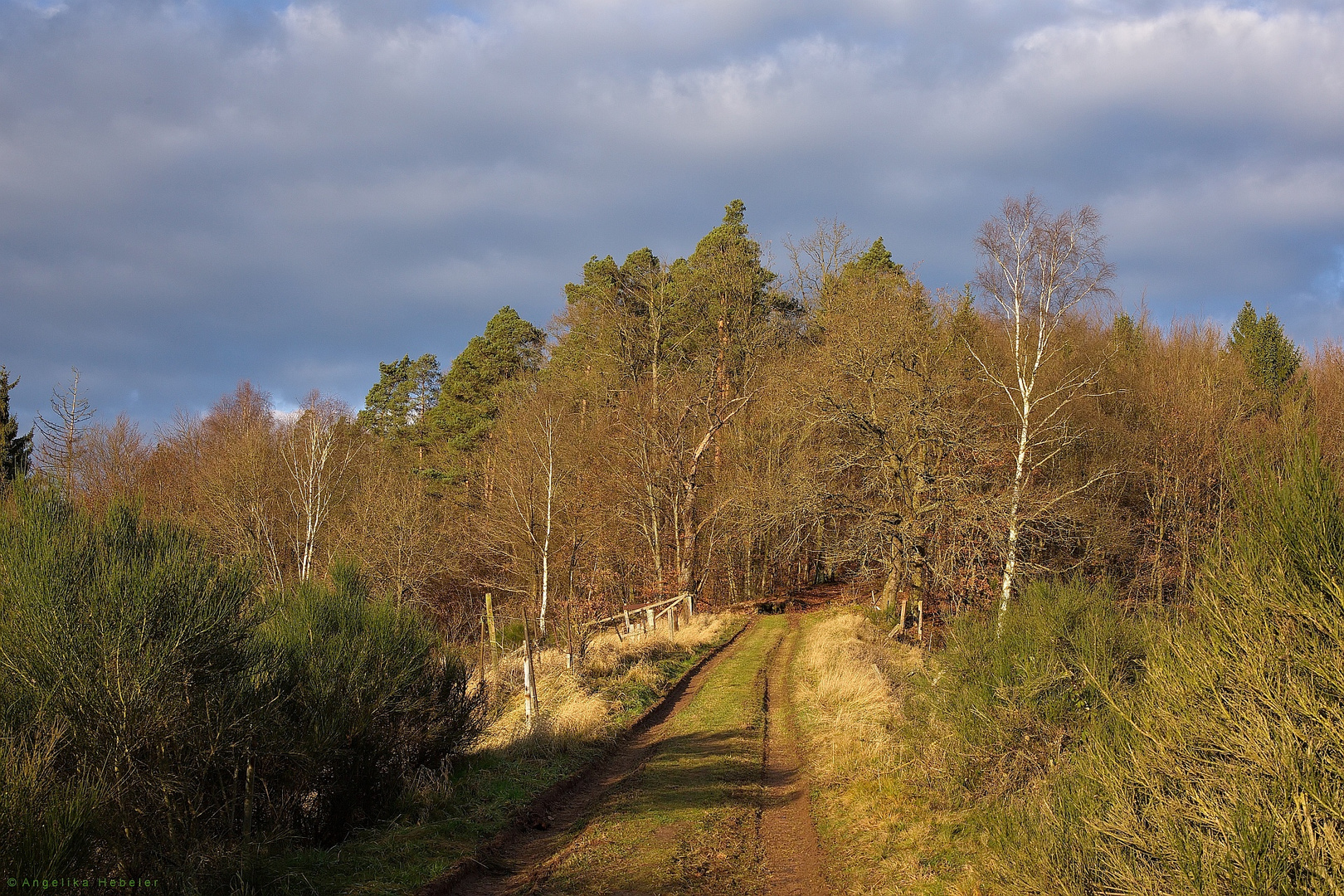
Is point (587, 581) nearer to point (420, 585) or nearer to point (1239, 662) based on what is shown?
point (420, 585)

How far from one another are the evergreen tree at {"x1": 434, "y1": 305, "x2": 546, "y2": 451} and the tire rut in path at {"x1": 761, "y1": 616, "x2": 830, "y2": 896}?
99.8ft

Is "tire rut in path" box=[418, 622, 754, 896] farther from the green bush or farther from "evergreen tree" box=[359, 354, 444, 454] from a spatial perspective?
"evergreen tree" box=[359, 354, 444, 454]

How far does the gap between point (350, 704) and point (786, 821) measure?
4.81 m

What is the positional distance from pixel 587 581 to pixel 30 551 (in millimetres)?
26563

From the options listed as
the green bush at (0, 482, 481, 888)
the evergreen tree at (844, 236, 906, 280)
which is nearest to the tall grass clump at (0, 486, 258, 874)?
the green bush at (0, 482, 481, 888)

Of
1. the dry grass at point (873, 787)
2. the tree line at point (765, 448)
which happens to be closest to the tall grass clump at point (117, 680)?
the dry grass at point (873, 787)

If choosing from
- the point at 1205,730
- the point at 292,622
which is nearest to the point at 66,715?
the point at 292,622

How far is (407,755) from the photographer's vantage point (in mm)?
9180

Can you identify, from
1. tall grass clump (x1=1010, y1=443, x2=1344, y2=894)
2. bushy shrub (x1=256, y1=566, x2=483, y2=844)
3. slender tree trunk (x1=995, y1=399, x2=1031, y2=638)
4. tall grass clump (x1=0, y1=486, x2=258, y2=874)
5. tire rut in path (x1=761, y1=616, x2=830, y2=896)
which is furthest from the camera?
slender tree trunk (x1=995, y1=399, x2=1031, y2=638)

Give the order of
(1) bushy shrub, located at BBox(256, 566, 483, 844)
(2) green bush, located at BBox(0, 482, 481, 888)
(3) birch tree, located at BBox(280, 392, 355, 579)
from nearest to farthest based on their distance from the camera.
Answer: (2) green bush, located at BBox(0, 482, 481, 888) < (1) bushy shrub, located at BBox(256, 566, 483, 844) < (3) birch tree, located at BBox(280, 392, 355, 579)

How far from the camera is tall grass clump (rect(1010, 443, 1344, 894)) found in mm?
3645

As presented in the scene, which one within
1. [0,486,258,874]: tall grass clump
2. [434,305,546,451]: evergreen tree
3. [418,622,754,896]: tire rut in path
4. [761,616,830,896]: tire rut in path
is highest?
[434,305,546,451]: evergreen tree

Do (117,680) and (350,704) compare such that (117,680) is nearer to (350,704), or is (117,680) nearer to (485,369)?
(350,704)

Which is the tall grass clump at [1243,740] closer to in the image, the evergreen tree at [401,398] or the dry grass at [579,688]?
the dry grass at [579,688]
